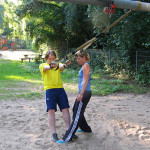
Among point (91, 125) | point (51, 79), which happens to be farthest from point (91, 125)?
point (51, 79)

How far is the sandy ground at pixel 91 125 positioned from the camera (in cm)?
420

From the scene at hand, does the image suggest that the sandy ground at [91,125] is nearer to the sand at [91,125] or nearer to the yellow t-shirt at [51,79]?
the sand at [91,125]

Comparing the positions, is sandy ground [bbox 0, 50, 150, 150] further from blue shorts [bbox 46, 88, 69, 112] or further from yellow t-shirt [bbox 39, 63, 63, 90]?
yellow t-shirt [bbox 39, 63, 63, 90]

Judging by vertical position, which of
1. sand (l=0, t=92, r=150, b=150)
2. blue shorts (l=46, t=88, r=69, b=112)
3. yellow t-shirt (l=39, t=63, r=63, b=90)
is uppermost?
yellow t-shirt (l=39, t=63, r=63, b=90)

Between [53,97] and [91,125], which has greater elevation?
[53,97]

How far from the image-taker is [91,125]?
17.4ft

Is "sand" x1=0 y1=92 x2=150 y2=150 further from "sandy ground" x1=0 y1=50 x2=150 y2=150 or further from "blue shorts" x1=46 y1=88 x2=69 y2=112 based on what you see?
"blue shorts" x1=46 y1=88 x2=69 y2=112

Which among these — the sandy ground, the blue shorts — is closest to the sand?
the sandy ground

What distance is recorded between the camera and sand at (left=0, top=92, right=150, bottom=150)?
13.8 ft

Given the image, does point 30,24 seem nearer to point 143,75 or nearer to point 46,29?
point 46,29

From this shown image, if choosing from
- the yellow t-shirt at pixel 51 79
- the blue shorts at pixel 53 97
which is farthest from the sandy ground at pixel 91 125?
the yellow t-shirt at pixel 51 79

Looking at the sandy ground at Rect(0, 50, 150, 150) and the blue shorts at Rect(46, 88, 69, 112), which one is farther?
the blue shorts at Rect(46, 88, 69, 112)

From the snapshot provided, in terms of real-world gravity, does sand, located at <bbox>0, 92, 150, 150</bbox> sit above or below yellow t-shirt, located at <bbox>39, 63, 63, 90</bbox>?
below

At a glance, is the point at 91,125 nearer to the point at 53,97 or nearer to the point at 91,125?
the point at 91,125
